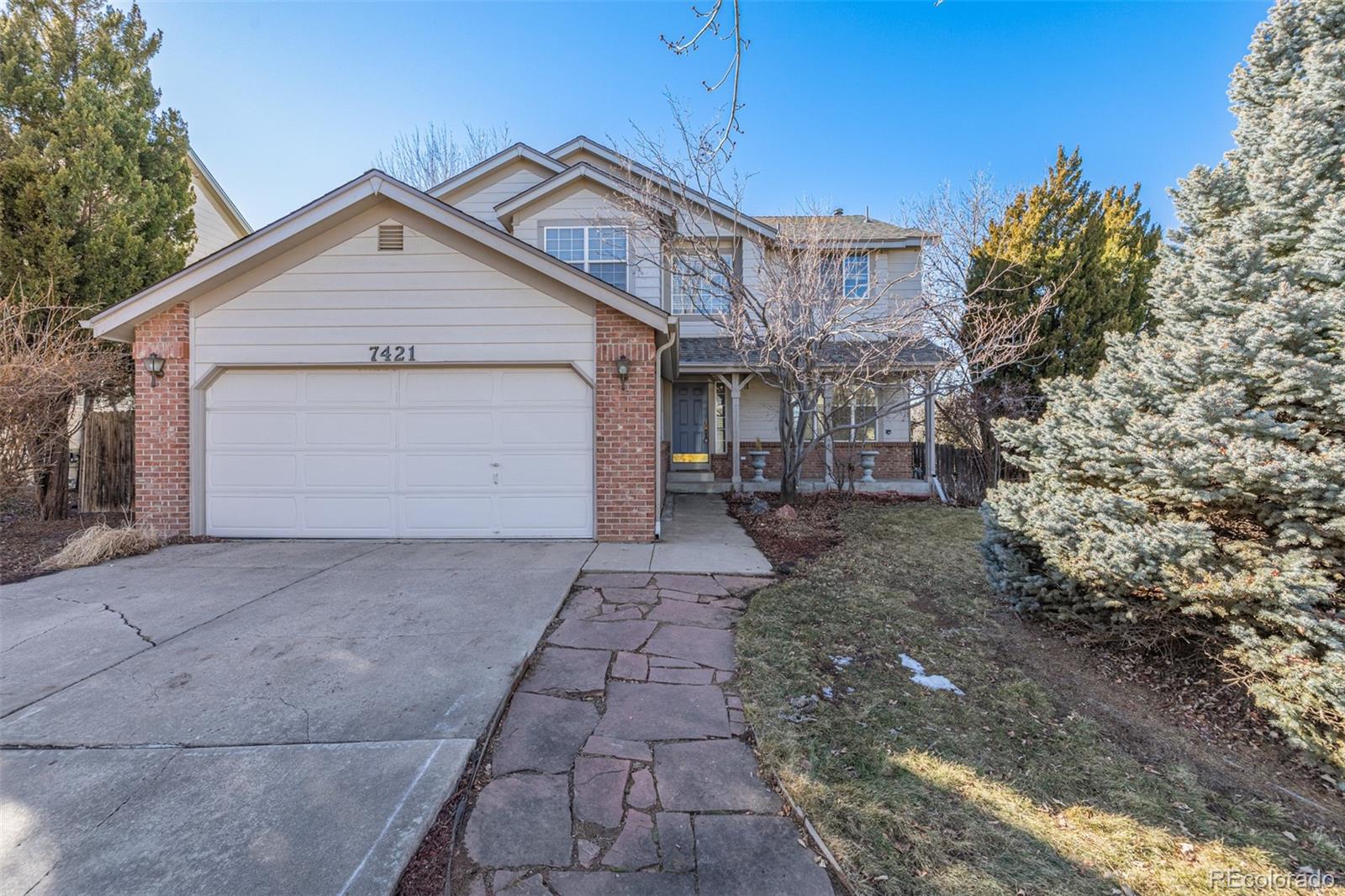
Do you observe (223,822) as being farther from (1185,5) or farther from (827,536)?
(1185,5)

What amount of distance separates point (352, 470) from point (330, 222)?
3.19 metres

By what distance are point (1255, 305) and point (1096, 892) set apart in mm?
3560

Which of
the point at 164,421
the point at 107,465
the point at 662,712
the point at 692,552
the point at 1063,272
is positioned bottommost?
the point at 662,712

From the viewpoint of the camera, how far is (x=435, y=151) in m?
22.1

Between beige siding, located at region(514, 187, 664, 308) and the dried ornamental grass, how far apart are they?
25.4 ft

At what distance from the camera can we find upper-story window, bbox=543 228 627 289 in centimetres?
1139

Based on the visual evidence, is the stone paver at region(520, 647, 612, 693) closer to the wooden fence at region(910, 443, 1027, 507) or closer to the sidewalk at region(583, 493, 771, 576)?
the sidewalk at region(583, 493, 771, 576)

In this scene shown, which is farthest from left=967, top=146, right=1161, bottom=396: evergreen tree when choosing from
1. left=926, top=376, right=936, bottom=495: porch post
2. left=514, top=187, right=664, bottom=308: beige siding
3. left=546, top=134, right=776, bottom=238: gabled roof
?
left=514, top=187, right=664, bottom=308: beige siding

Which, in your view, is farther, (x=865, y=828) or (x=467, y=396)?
(x=467, y=396)

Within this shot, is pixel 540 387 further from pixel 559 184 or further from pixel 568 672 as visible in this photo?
pixel 559 184

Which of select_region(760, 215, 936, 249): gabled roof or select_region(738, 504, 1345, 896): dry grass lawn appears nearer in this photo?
select_region(738, 504, 1345, 896): dry grass lawn

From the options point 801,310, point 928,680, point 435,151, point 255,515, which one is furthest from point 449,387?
point 435,151

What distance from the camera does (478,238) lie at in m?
7.15

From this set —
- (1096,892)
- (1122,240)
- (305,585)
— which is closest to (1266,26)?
(1096,892)
